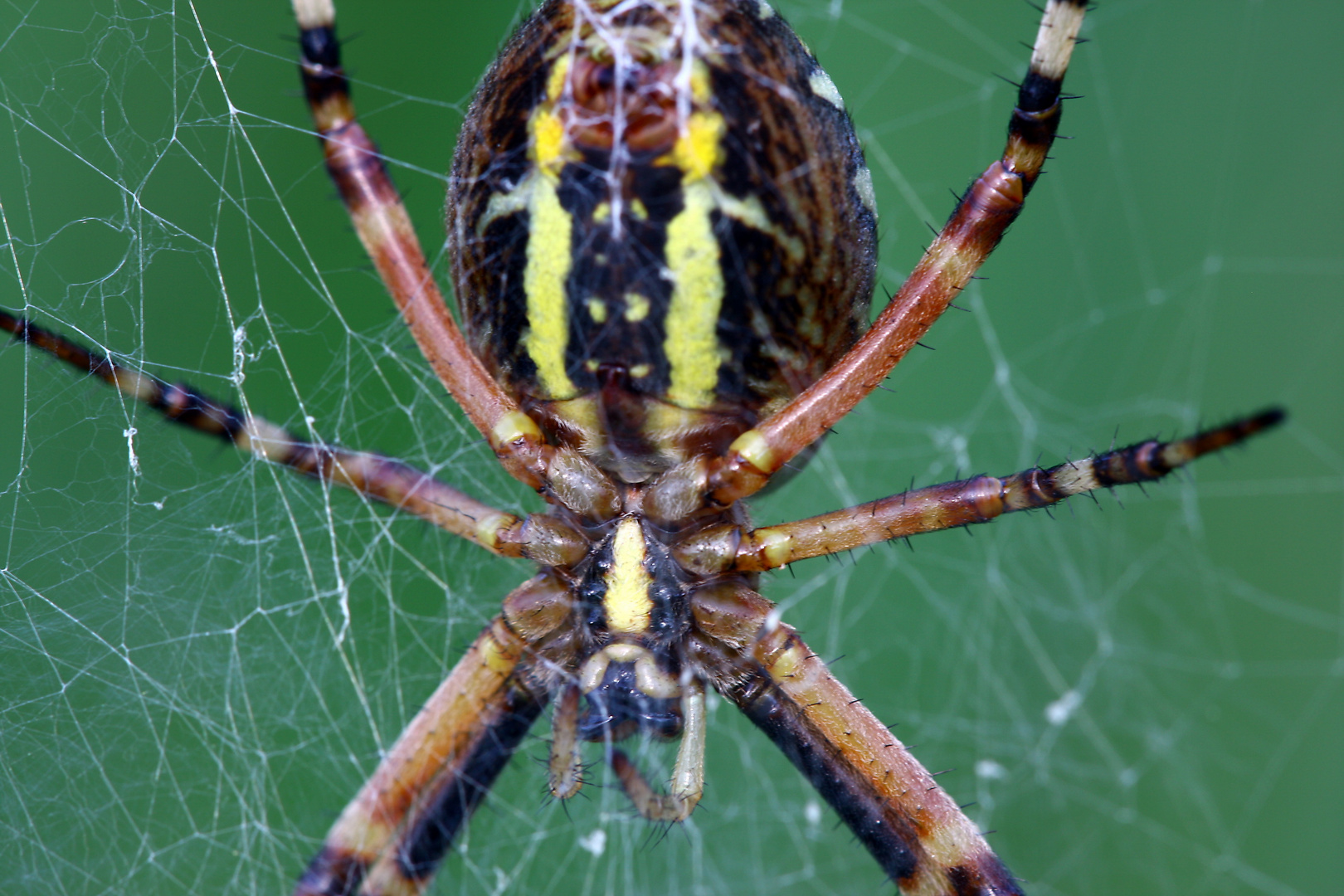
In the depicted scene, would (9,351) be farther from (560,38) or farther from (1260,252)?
(1260,252)

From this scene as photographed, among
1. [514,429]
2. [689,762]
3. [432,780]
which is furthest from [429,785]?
[514,429]

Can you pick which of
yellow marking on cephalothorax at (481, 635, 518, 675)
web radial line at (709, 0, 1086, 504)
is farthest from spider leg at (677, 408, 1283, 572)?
yellow marking on cephalothorax at (481, 635, 518, 675)

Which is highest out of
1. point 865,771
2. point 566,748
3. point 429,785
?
point 865,771

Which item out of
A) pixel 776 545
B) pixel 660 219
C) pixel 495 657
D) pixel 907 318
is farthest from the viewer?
pixel 495 657

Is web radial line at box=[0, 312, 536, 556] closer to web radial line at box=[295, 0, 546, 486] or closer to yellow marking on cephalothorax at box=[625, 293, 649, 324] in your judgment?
web radial line at box=[295, 0, 546, 486]

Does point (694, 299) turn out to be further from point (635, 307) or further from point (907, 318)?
point (907, 318)

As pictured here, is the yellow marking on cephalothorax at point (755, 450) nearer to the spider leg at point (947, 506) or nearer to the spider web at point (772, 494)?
the spider leg at point (947, 506)
